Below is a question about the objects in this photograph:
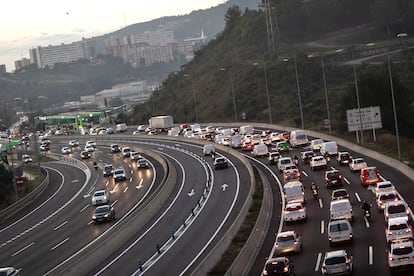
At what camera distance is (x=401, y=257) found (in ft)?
88.7

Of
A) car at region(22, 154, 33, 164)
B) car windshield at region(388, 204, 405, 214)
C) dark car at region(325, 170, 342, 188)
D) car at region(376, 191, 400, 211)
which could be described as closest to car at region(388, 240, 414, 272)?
car windshield at region(388, 204, 405, 214)

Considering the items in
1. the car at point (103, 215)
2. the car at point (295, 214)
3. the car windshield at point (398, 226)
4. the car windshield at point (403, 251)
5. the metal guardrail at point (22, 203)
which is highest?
the car windshield at point (403, 251)

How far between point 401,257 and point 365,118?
48.1m

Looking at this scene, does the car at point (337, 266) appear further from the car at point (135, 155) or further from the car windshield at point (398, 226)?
the car at point (135, 155)

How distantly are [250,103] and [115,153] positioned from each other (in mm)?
30086

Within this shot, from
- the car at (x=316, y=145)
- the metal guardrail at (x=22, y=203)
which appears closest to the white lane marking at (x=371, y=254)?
the metal guardrail at (x=22, y=203)

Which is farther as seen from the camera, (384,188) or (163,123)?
(163,123)

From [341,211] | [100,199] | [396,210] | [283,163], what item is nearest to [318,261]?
[396,210]

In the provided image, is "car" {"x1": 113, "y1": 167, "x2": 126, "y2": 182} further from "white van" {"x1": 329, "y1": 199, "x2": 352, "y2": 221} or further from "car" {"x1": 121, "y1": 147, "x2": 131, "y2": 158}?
"white van" {"x1": 329, "y1": 199, "x2": 352, "y2": 221}

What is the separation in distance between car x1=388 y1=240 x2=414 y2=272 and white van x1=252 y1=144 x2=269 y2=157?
50862 mm

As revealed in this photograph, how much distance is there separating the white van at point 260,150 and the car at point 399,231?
4594 centimetres

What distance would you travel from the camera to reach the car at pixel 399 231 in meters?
31.4

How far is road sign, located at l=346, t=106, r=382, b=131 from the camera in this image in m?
73.6

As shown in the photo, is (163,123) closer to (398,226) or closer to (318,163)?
(318,163)
